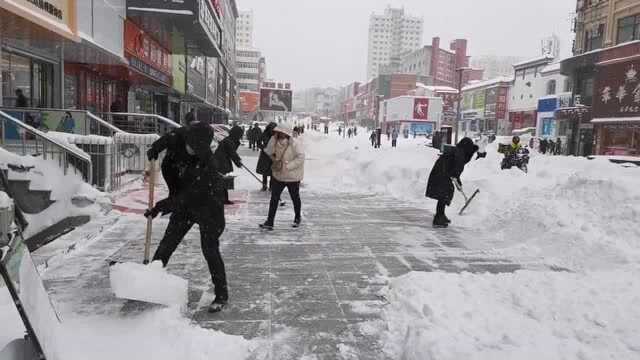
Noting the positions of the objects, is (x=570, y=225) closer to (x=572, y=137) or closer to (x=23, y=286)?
(x=23, y=286)

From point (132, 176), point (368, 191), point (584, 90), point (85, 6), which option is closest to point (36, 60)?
point (85, 6)

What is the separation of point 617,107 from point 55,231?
31.3m

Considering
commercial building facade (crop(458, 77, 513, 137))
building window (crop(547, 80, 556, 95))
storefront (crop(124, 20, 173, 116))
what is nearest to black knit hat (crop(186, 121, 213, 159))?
storefront (crop(124, 20, 173, 116))

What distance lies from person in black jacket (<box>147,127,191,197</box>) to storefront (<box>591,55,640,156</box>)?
1181 inches

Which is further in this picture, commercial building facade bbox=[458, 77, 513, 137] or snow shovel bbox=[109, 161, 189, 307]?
commercial building facade bbox=[458, 77, 513, 137]

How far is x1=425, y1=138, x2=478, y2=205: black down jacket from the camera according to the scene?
8.52 meters

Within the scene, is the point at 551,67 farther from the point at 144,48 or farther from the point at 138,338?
the point at 138,338

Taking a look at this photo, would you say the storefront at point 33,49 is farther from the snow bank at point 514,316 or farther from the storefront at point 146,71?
the snow bank at point 514,316

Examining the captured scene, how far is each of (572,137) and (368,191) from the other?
28578mm

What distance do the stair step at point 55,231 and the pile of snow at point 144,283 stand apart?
111 inches

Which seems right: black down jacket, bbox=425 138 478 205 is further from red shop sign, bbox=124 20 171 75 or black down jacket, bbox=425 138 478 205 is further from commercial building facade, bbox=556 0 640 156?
commercial building facade, bbox=556 0 640 156

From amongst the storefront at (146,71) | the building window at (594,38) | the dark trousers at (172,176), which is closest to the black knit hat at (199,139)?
the dark trousers at (172,176)

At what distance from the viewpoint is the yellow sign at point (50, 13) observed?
27.2ft

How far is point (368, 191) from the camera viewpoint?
43.3ft
